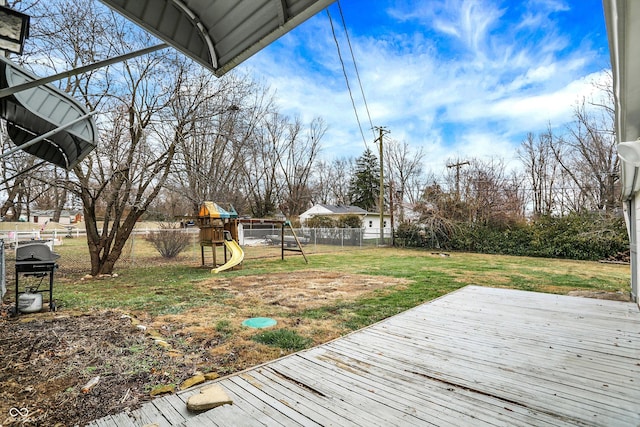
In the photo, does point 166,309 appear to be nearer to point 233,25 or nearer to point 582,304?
point 233,25

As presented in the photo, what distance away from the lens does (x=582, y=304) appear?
16.8 feet

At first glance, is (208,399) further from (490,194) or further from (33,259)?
(490,194)

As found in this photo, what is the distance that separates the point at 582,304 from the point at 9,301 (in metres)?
9.74

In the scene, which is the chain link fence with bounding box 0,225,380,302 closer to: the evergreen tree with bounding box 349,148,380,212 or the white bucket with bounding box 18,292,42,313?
the white bucket with bounding box 18,292,42,313

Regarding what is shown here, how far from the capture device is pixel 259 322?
14.4 ft

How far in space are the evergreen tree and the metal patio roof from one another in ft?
107

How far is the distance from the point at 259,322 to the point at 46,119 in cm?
323

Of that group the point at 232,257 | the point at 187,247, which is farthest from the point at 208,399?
the point at 187,247

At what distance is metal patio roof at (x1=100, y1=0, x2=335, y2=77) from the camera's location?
136 centimetres

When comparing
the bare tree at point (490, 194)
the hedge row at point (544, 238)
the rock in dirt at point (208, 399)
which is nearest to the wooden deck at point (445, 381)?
the rock in dirt at point (208, 399)

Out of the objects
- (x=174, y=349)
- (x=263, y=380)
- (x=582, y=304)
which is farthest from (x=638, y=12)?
(x=582, y=304)

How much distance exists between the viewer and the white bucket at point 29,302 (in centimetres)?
461

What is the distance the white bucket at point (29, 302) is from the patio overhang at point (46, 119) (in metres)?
2.82

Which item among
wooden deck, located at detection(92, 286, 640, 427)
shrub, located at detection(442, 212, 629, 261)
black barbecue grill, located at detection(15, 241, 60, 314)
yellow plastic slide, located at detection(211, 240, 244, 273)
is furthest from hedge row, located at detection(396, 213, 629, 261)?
black barbecue grill, located at detection(15, 241, 60, 314)
